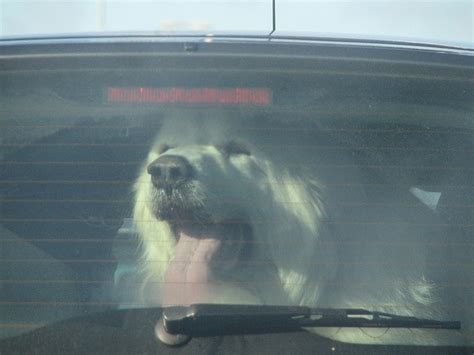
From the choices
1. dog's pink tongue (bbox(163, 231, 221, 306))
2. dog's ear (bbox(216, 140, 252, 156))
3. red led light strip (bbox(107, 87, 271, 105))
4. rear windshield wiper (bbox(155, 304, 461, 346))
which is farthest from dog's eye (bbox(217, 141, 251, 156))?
rear windshield wiper (bbox(155, 304, 461, 346))

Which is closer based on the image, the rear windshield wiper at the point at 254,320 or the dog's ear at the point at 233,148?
the rear windshield wiper at the point at 254,320

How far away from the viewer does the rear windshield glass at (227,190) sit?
7.27 feet

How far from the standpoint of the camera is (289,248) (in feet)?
7.38

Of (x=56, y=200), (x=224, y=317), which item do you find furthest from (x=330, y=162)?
(x=56, y=200)

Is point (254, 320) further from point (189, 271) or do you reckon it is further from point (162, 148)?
point (162, 148)

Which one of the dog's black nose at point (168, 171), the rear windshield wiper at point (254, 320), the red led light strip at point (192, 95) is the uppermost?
the red led light strip at point (192, 95)

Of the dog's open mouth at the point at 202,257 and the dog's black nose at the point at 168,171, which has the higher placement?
the dog's black nose at the point at 168,171

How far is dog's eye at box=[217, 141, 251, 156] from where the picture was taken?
2289 millimetres

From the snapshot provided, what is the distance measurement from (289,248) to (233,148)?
0.35 metres

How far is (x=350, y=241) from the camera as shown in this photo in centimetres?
225

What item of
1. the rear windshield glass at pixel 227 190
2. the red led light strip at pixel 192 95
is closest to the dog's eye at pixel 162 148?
the rear windshield glass at pixel 227 190

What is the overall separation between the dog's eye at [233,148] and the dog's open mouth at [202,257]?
221 millimetres

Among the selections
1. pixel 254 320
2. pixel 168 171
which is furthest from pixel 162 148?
pixel 254 320

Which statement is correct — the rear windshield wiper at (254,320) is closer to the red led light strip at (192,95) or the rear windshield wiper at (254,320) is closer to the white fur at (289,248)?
the white fur at (289,248)
